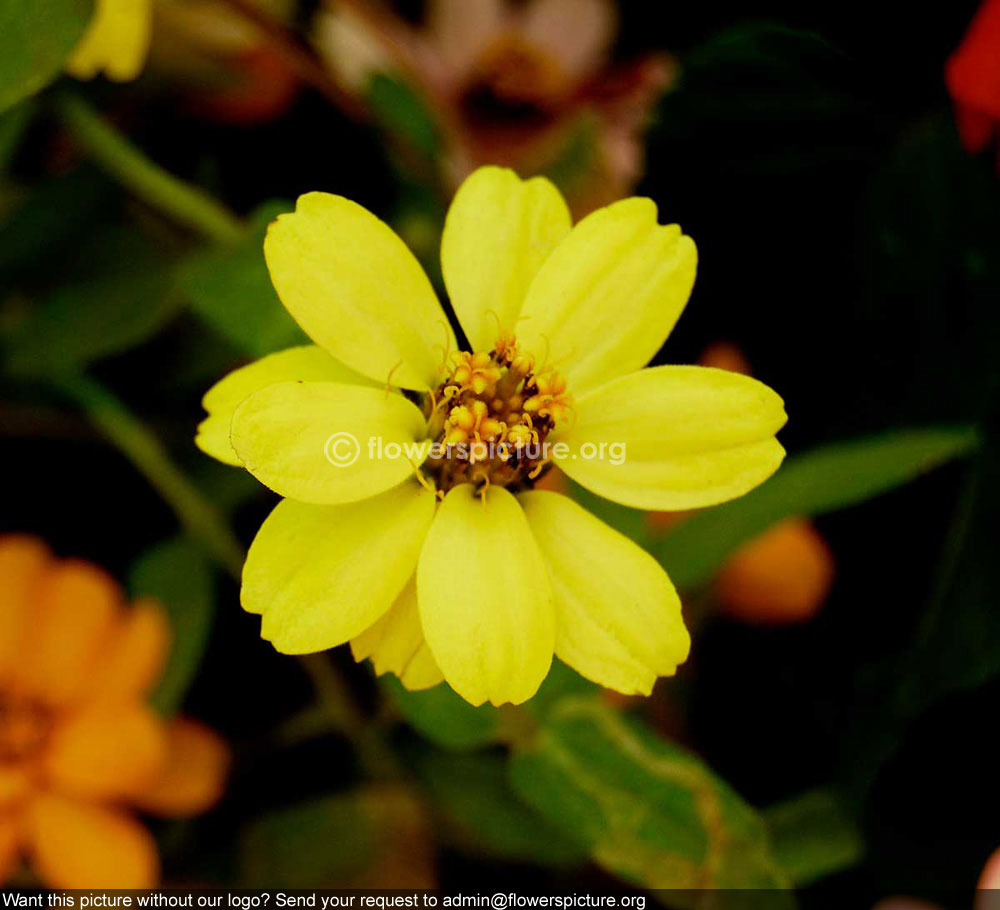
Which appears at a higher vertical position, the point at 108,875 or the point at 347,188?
the point at 347,188

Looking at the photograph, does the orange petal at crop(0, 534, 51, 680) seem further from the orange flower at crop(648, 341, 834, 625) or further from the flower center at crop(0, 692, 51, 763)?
the orange flower at crop(648, 341, 834, 625)

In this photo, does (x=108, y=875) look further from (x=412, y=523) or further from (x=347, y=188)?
(x=347, y=188)

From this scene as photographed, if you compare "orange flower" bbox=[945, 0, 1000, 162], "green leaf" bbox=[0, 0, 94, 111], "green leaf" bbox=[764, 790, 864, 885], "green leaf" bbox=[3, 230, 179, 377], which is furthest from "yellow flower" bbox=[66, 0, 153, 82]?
"green leaf" bbox=[764, 790, 864, 885]

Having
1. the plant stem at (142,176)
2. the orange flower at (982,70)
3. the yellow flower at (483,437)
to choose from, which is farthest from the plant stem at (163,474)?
the orange flower at (982,70)

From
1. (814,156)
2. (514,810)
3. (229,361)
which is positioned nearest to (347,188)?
(229,361)

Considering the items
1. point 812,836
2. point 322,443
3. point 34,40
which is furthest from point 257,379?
point 812,836

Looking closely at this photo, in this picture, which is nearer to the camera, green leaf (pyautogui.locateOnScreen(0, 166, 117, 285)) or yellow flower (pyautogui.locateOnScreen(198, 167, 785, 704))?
yellow flower (pyautogui.locateOnScreen(198, 167, 785, 704))

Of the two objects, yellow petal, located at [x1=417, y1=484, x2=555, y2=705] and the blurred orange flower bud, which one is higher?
yellow petal, located at [x1=417, y1=484, x2=555, y2=705]
